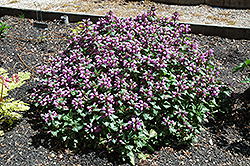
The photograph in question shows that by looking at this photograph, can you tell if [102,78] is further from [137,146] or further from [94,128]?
[137,146]

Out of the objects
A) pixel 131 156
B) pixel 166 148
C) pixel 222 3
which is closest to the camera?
pixel 131 156

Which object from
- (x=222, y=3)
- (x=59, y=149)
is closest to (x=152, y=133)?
(x=59, y=149)

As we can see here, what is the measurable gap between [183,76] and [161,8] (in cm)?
372

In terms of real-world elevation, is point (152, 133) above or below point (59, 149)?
above

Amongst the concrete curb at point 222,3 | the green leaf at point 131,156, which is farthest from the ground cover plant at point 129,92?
the concrete curb at point 222,3

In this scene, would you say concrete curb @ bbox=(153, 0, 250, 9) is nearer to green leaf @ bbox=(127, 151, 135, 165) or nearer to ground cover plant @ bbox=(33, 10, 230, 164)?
ground cover plant @ bbox=(33, 10, 230, 164)

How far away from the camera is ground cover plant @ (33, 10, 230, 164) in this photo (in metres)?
2.86

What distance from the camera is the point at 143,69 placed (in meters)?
3.18

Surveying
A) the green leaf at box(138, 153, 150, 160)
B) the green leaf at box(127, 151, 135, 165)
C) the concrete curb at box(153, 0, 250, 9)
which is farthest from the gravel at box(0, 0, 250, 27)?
the green leaf at box(127, 151, 135, 165)

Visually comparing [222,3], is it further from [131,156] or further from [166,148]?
[131,156]

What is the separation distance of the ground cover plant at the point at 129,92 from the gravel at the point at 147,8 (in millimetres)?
2599

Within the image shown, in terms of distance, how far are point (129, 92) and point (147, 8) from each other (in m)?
3.95

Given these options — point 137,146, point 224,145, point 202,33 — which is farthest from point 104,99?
point 202,33

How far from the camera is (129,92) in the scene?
A: 9.68 feet
